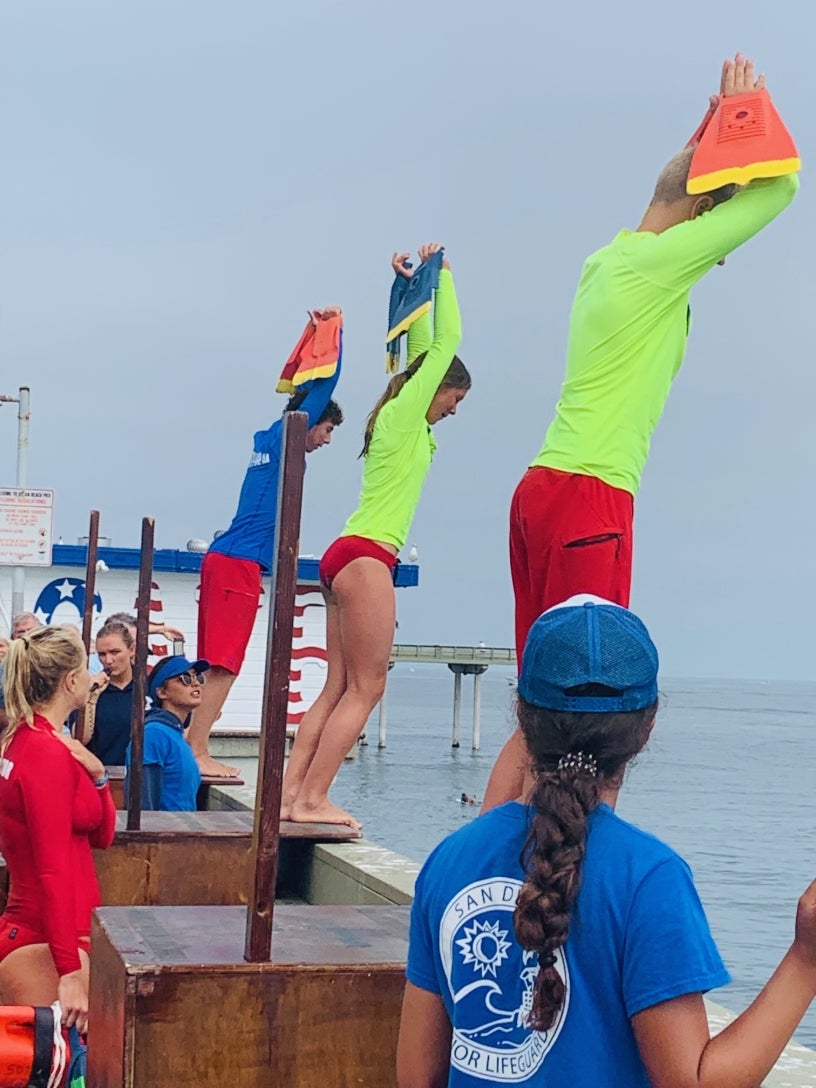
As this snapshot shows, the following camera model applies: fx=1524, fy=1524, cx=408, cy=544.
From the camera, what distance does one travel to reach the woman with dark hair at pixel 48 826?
168 inches

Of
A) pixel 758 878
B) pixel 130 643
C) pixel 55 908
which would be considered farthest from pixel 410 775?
pixel 55 908

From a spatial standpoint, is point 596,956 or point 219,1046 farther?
point 219,1046

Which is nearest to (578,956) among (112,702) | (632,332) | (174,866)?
(632,332)

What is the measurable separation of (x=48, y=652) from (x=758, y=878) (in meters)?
29.2

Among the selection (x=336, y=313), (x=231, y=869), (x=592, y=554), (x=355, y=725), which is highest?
(x=336, y=313)

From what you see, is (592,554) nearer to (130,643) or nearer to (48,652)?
(48,652)

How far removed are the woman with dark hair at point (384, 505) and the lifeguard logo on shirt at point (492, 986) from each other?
372 centimetres

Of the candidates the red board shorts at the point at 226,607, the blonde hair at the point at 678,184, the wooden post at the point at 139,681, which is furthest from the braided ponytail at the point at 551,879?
the red board shorts at the point at 226,607

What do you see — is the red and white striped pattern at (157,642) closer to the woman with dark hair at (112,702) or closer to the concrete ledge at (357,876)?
the woman with dark hair at (112,702)

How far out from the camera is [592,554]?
389cm

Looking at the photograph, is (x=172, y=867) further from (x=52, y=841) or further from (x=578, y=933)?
(x=578, y=933)

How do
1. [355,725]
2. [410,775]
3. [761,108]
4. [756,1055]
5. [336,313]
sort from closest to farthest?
[756,1055] → [761,108] → [355,725] → [336,313] → [410,775]

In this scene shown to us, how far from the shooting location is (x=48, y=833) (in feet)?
13.9

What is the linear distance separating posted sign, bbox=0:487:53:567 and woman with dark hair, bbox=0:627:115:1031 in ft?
44.4
